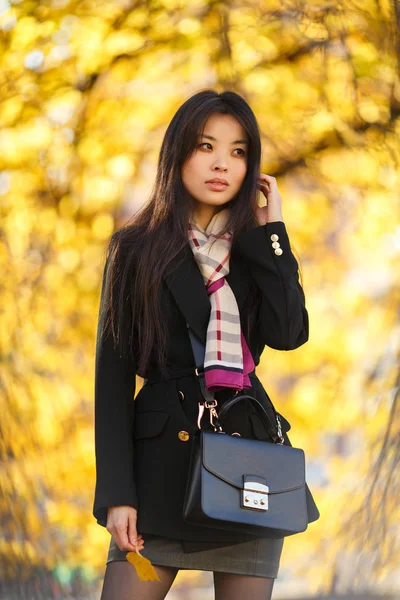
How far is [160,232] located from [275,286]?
237 millimetres

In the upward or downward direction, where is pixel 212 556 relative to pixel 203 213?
downward

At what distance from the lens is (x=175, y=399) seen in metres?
1.77

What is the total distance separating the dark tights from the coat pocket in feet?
0.72

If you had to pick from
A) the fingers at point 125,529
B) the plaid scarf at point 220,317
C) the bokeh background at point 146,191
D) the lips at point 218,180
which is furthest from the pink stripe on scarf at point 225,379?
the bokeh background at point 146,191

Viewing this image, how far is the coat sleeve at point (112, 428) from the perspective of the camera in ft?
5.64

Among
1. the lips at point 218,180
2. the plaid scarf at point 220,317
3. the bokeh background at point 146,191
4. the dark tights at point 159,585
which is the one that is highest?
the bokeh background at point 146,191

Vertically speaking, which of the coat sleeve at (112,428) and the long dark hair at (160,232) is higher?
the long dark hair at (160,232)

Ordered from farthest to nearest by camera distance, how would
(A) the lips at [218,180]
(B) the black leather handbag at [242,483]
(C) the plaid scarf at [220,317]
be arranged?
(A) the lips at [218,180]
(C) the plaid scarf at [220,317]
(B) the black leather handbag at [242,483]

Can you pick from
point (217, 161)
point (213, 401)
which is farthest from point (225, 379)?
point (217, 161)

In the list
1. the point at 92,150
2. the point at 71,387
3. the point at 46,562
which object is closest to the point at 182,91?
the point at 92,150

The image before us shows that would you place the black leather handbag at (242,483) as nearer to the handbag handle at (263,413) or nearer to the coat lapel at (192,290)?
the handbag handle at (263,413)

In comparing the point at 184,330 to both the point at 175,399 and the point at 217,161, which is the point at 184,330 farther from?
the point at 217,161

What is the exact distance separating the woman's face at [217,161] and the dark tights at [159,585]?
67 cm

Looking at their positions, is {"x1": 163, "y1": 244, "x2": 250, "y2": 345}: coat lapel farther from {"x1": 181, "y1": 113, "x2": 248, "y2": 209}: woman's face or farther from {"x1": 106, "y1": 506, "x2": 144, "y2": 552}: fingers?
{"x1": 106, "y1": 506, "x2": 144, "y2": 552}: fingers
